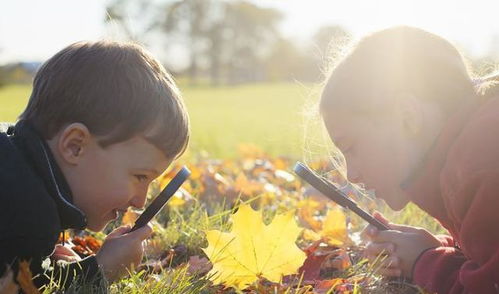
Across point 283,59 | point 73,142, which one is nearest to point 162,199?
point 73,142

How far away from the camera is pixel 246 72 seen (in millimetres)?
68375

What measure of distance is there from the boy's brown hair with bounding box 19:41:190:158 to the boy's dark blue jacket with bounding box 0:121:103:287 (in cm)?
11

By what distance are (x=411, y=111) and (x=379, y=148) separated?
165 mm

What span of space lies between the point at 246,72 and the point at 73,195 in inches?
2634

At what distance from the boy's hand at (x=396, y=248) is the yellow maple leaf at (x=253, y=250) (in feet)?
1.37

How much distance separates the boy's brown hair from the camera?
76.9 inches

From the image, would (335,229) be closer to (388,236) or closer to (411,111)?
(388,236)

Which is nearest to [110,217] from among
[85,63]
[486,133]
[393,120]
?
[85,63]

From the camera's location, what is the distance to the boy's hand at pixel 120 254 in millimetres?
1999

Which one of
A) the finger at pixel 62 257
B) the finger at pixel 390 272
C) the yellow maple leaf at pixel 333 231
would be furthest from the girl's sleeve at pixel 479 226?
the finger at pixel 62 257

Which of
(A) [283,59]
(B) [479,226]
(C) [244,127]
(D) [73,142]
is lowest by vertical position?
(A) [283,59]

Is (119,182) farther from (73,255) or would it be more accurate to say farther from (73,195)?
(73,255)

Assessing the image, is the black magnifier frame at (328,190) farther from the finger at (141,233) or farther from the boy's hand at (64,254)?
the boy's hand at (64,254)

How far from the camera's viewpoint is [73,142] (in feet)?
6.39
